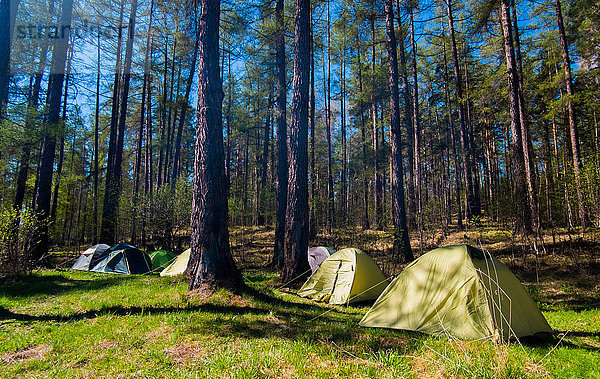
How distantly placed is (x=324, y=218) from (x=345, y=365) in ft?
44.0

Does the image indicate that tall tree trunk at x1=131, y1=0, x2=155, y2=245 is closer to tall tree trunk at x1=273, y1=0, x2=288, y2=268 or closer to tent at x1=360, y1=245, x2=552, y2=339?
tall tree trunk at x1=273, y1=0, x2=288, y2=268

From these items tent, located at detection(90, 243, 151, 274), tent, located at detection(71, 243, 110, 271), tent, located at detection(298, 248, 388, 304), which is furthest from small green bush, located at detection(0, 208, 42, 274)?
tent, located at detection(298, 248, 388, 304)

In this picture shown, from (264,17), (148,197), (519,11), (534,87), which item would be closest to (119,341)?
(264,17)

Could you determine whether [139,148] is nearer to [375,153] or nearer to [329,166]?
→ [329,166]

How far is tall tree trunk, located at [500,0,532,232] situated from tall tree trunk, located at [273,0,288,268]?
7830 millimetres

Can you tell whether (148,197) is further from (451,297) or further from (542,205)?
(542,205)

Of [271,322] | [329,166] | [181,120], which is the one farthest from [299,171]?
[181,120]

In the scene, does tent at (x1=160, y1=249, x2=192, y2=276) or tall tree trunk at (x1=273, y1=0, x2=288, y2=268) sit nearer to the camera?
tent at (x1=160, y1=249, x2=192, y2=276)

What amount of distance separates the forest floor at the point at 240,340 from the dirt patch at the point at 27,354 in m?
0.01

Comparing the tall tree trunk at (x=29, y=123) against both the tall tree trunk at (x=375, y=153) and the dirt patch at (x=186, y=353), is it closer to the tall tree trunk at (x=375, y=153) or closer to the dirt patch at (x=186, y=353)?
the dirt patch at (x=186, y=353)

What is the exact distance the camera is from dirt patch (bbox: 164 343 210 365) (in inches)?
118

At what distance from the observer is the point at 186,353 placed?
3156 millimetres

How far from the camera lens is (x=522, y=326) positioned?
4.07 m

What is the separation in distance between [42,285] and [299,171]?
724cm
